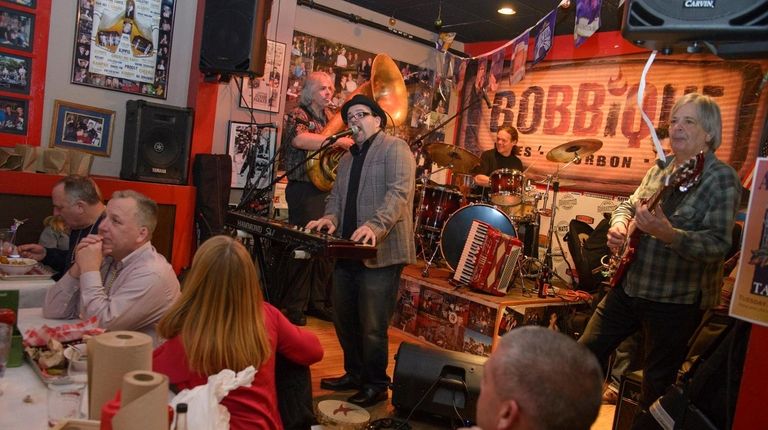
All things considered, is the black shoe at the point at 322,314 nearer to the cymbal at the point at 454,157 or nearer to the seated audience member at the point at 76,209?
the cymbal at the point at 454,157

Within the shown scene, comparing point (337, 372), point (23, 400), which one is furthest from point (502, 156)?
point (23, 400)

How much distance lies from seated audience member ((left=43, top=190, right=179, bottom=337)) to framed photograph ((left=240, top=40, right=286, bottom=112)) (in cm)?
277

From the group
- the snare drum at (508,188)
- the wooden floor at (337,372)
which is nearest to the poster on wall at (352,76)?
the snare drum at (508,188)

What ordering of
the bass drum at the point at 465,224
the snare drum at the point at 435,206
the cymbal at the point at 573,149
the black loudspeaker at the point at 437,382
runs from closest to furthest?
1. the black loudspeaker at the point at 437,382
2. the bass drum at the point at 465,224
3. the cymbal at the point at 573,149
4. the snare drum at the point at 435,206

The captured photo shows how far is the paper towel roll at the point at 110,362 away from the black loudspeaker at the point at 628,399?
2.63m

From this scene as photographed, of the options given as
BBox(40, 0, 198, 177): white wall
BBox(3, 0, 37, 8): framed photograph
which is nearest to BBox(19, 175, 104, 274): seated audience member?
BBox(40, 0, 198, 177): white wall

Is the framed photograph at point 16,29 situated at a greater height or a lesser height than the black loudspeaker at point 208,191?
greater

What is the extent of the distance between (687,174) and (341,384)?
2.21 meters

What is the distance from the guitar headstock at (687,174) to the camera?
8.51 feet

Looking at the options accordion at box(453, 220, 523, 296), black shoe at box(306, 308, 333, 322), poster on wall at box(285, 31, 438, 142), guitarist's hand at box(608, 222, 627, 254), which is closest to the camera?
guitarist's hand at box(608, 222, 627, 254)

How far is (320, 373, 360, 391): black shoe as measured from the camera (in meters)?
3.68

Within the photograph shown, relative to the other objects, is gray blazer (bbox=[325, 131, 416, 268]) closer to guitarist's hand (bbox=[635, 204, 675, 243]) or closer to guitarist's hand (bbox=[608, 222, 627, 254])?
guitarist's hand (bbox=[608, 222, 627, 254])

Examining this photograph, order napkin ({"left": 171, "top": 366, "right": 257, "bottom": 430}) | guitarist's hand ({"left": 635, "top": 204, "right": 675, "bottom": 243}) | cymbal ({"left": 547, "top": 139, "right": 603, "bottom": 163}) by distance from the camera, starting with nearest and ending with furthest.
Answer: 1. napkin ({"left": 171, "top": 366, "right": 257, "bottom": 430})
2. guitarist's hand ({"left": 635, "top": 204, "right": 675, "bottom": 243})
3. cymbal ({"left": 547, "top": 139, "right": 603, "bottom": 163})

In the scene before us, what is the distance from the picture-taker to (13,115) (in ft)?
14.7
